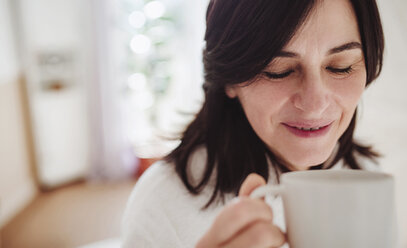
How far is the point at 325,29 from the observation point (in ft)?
2.08

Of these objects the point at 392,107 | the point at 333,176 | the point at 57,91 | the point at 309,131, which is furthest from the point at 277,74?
the point at 57,91

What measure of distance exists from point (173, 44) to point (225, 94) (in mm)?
2773

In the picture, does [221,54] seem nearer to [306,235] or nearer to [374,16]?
[374,16]

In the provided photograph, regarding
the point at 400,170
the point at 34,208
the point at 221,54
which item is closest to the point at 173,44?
the point at 34,208

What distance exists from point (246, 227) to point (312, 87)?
318 millimetres

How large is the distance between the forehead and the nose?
5 cm

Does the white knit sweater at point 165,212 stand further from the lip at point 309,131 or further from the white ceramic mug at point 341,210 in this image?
the white ceramic mug at point 341,210

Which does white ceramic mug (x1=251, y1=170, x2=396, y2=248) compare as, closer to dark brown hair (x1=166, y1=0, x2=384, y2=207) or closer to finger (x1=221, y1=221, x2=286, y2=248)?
finger (x1=221, y1=221, x2=286, y2=248)

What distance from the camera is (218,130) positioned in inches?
36.9

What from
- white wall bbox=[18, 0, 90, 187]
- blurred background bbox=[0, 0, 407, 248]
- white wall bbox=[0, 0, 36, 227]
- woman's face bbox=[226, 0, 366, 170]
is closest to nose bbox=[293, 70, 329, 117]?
woman's face bbox=[226, 0, 366, 170]

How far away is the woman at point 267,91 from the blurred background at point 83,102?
5.50 ft

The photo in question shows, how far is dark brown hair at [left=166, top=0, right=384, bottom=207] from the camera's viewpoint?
2.14 ft

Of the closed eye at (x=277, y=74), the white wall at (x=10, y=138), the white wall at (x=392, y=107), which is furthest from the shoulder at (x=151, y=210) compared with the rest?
the white wall at (x=10, y=138)

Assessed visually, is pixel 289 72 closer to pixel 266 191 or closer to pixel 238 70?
pixel 238 70
